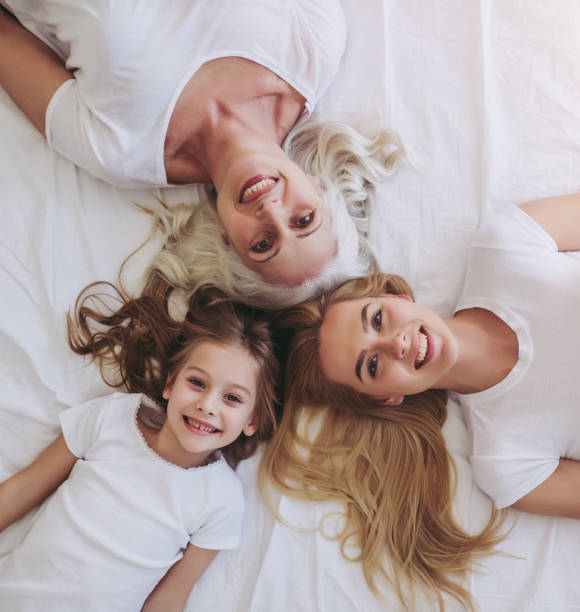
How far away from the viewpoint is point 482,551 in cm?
159

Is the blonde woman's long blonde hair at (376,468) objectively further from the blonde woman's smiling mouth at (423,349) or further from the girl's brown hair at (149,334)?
the blonde woman's smiling mouth at (423,349)

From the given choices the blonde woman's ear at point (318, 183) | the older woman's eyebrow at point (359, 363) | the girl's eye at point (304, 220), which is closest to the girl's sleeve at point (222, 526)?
the older woman's eyebrow at point (359, 363)

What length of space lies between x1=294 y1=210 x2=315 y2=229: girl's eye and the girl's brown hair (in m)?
0.32

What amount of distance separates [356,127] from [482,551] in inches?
51.8

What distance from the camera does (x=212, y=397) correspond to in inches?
60.2

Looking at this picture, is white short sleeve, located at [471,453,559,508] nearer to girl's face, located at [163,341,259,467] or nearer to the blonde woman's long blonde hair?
the blonde woman's long blonde hair

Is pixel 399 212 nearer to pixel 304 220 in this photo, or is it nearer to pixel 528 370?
pixel 304 220

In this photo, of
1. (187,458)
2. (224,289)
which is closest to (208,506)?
(187,458)

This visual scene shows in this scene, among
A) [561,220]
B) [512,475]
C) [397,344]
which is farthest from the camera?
[561,220]

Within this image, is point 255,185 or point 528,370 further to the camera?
point 528,370

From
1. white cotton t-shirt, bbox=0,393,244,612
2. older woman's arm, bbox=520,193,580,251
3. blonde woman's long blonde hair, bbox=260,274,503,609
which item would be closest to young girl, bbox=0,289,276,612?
white cotton t-shirt, bbox=0,393,244,612

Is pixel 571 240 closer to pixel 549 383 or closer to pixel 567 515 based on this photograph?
pixel 549 383

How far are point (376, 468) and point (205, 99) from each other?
119cm

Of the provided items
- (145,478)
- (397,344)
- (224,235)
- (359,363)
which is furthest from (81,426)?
(397,344)
